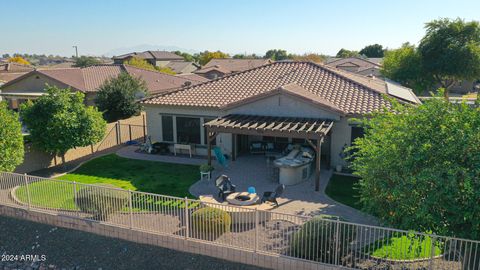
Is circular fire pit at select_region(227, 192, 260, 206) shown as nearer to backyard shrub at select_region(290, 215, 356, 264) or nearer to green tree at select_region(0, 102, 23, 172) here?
backyard shrub at select_region(290, 215, 356, 264)

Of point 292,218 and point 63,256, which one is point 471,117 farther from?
point 63,256

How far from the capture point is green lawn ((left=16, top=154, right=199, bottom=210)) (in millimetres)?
13664

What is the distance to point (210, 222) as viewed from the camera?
38.0ft

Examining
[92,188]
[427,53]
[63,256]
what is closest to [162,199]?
[92,188]

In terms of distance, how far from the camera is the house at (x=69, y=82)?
112 feet

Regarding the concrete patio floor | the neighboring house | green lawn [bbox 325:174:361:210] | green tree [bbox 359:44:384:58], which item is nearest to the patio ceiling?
the concrete patio floor

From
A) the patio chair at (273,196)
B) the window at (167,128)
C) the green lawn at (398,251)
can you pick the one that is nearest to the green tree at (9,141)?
the window at (167,128)

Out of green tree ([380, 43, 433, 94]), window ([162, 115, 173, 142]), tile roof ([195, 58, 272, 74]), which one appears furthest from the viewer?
tile roof ([195, 58, 272, 74])

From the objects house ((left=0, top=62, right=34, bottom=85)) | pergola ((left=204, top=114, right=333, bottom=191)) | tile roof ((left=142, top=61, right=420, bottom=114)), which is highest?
house ((left=0, top=62, right=34, bottom=85))

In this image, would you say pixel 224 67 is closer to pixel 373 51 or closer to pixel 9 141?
pixel 9 141

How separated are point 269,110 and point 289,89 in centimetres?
157

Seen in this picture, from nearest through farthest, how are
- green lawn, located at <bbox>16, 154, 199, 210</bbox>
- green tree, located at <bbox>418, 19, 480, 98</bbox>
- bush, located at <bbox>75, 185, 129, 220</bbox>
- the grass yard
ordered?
bush, located at <bbox>75, 185, 129, 220</bbox>, green lawn, located at <bbox>16, 154, 199, 210</bbox>, the grass yard, green tree, located at <bbox>418, 19, 480, 98</bbox>

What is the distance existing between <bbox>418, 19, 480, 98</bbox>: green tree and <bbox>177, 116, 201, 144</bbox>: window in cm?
3515

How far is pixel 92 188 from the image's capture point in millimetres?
13016
